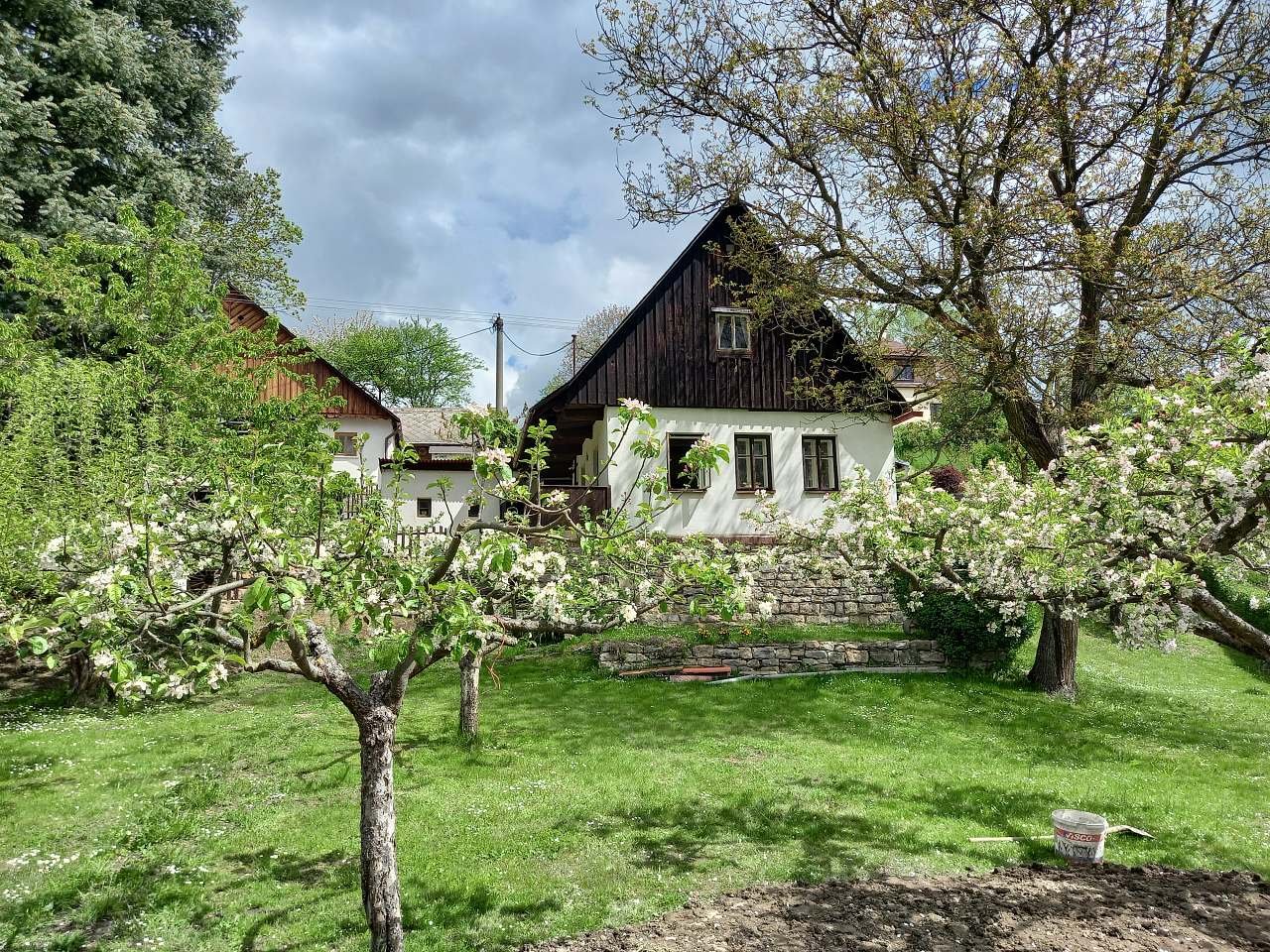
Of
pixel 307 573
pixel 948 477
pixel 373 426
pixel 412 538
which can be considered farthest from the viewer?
pixel 948 477

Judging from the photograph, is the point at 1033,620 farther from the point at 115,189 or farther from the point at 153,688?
the point at 115,189

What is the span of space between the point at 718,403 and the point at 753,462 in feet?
5.71

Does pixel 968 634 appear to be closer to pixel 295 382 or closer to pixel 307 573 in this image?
pixel 307 573

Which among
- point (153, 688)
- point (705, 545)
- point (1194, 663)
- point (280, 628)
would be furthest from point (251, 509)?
point (1194, 663)

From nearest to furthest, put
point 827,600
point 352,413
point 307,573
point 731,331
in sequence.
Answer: point 307,573, point 827,600, point 731,331, point 352,413

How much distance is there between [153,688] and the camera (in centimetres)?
401

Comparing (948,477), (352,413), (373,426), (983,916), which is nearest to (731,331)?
(983,916)

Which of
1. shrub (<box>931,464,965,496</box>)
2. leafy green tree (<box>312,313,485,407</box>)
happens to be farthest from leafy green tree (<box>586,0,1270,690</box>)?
leafy green tree (<box>312,313,485,407</box>)

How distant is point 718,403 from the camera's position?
18.8 m

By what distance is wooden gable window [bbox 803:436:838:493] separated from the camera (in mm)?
19375

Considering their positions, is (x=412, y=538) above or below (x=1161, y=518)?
below

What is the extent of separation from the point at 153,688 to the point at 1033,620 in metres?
18.9

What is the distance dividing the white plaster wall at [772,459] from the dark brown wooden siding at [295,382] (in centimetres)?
967

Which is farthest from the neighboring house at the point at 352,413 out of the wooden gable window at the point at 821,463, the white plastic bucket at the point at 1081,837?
the white plastic bucket at the point at 1081,837
